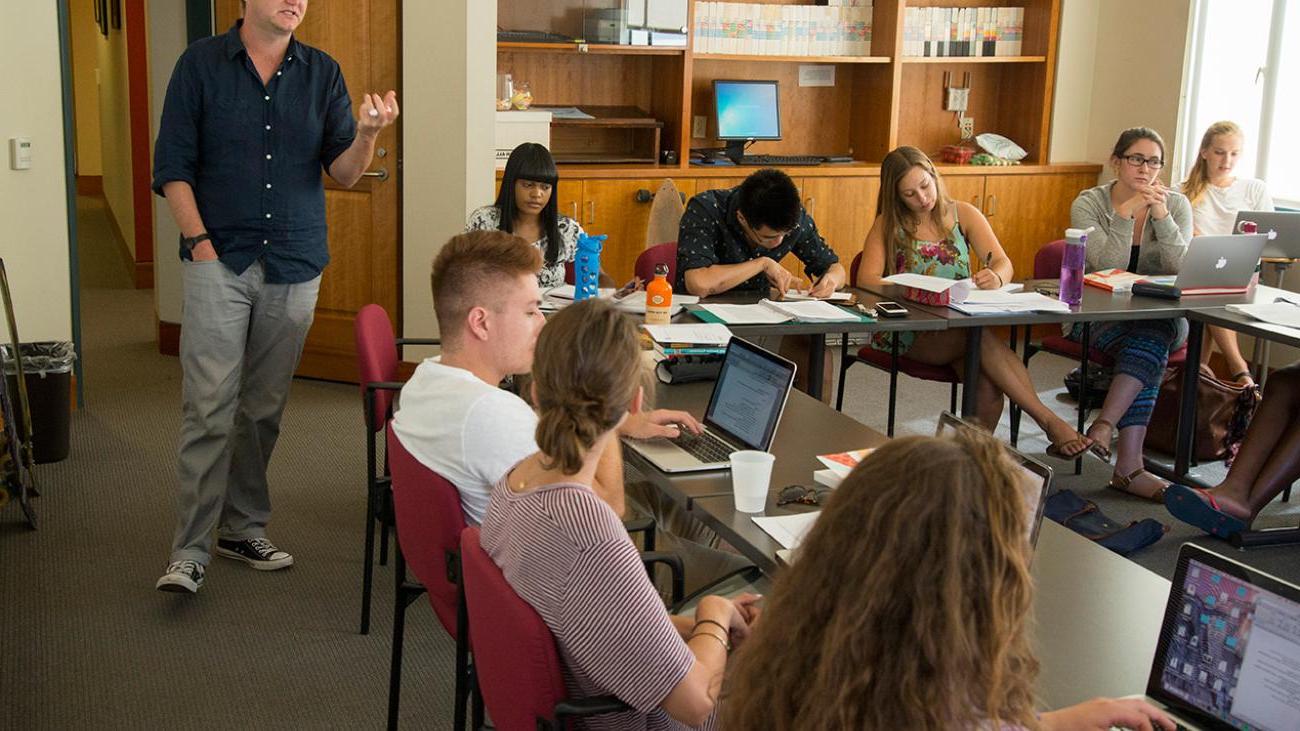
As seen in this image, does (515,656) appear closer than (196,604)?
Yes

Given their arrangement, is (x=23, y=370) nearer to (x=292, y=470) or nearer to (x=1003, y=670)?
(x=292, y=470)

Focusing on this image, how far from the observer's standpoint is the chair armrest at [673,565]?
234 centimetres

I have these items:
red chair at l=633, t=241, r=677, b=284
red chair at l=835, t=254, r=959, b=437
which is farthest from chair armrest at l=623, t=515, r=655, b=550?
red chair at l=835, t=254, r=959, b=437

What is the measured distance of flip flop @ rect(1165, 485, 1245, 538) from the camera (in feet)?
13.7

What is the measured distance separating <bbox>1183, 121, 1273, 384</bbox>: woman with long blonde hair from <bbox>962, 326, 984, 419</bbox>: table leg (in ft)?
5.11

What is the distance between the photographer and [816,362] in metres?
4.51

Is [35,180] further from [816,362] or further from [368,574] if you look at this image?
[816,362]

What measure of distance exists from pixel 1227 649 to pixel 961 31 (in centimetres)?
578

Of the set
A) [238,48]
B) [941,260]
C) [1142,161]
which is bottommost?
[941,260]

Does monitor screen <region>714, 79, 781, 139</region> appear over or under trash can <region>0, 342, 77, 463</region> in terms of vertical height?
over

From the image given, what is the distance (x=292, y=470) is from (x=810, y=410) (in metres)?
2.33

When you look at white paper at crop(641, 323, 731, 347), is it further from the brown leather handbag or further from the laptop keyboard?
the brown leather handbag

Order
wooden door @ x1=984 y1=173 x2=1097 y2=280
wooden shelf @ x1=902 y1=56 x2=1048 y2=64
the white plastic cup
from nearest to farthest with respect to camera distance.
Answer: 1. the white plastic cup
2. wooden shelf @ x1=902 y1=56 x2=1048 y2=64
3. wooden door @ x1=984 y1=173 x2=1097 y2=280

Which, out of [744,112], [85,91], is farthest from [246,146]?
[85,91]
